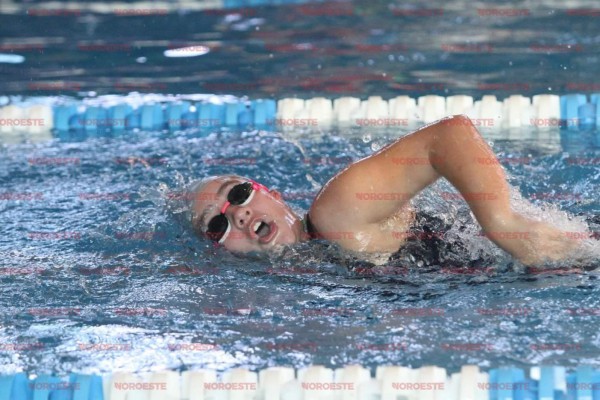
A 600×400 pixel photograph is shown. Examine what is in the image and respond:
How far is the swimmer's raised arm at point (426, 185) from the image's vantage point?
262 centimetres

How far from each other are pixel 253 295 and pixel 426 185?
2.07 ft

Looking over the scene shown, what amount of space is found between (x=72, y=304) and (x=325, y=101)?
219 cm

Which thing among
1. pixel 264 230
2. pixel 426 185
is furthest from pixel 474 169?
pixel 264 230

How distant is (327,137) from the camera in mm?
4609

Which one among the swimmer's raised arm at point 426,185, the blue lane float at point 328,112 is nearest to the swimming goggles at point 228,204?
the swimmer's raised arm at point 426,185

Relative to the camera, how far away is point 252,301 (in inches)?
117

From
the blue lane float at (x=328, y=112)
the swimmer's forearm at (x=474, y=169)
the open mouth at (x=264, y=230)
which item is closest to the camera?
the swimmer's forearm at (x=474, y=169)

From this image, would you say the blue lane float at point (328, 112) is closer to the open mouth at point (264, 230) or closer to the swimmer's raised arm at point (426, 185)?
the open mouth at point (264, 230)

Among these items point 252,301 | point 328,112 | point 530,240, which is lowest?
point 252,301

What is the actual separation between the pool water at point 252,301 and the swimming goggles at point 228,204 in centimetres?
8

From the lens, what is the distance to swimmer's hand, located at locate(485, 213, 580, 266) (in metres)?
2.63

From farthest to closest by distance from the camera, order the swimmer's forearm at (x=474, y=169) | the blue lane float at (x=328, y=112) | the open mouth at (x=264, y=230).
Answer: the blue lane float at (x=328, y=112)
the open mouth at (x=264, y=230)
the swimmer's forearm at (x=474, y=169)

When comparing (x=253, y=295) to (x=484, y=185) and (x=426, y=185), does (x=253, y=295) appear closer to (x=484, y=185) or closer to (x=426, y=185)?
(x=426, y=185)

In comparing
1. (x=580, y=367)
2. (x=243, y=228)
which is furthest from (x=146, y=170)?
(x=580, y=367)
